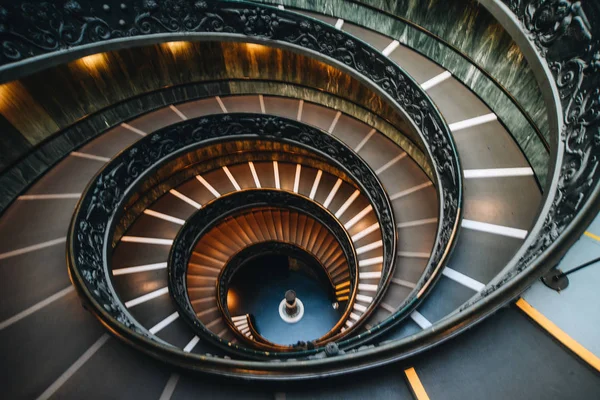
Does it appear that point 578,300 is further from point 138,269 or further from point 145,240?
point 145,240

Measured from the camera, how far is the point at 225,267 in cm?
974

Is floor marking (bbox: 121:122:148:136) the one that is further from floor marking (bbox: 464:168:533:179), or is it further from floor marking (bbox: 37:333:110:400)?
floor marking (bbox: 464:168:533:179)

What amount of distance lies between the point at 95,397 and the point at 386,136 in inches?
301

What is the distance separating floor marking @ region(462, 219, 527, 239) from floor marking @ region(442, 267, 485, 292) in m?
0.76

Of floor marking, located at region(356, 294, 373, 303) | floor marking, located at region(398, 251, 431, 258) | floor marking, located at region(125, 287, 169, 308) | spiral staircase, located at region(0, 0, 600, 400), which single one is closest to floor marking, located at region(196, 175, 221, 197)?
spiral staircase, located at region(0, 0, 600, 400)

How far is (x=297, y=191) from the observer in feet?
31.1

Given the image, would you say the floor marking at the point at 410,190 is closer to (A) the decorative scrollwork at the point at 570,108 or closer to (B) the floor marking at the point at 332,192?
(B) the floor marking at the point at 332,192

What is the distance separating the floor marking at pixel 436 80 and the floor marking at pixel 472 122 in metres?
1.05

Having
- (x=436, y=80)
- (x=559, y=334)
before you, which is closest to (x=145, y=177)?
(x=436, y=80)

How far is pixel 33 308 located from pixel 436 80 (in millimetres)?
7717

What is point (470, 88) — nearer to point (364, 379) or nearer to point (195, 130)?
point (364, 379)

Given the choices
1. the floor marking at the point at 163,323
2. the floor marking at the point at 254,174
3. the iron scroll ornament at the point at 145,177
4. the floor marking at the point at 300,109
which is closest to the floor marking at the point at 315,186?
the iron scroll ornament at the point at 145,177

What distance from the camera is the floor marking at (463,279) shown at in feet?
12.8

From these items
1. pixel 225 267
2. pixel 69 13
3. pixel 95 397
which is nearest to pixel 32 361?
pixel 95 397
